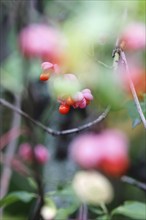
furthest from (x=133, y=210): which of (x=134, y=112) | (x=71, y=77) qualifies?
(x=71, y=77)

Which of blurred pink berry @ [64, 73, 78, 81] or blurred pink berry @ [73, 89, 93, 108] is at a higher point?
blurred pink berry @ [64, 73, 78, 81]

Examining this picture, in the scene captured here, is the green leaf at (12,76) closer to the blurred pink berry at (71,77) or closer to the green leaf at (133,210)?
the green leaf at (133,210)

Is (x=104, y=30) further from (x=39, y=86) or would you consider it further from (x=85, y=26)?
(x=39, y=86)

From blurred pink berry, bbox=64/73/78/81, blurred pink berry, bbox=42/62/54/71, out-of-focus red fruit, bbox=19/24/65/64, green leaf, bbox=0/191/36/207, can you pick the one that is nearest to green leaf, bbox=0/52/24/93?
out-of-focus red fruit, bbox=19/24/65/64

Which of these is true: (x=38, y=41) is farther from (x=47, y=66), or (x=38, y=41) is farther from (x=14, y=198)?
(x=47, y=66)

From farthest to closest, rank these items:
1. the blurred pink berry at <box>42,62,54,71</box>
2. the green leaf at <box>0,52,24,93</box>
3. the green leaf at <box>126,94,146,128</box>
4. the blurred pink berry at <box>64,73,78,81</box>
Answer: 1. the green leaf at <box>0,52,24,93</box>
2. the green leaf at <box>126,94,146,128</box>
3. the blurred pink berry at <box>42,62,54,71</box>
4. the blurred pink berry at <box>64,73,78,81</box>

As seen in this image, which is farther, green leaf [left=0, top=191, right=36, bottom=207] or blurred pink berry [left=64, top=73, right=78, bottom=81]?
green leaf [left=0, top=191, right=36, bottom=207]

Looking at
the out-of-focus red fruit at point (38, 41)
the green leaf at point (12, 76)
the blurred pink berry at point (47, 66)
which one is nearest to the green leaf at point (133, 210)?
the out-of-focus red fruit at point (38, 41)

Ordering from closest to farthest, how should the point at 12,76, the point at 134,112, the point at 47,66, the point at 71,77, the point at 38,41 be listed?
the point at 71,77, the point at 47,66, the point at 134,112, the point at 38,41, the point at 12,76

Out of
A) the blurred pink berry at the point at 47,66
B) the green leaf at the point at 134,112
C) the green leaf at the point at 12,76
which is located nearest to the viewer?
the blurred pink berry at the point at 47,66

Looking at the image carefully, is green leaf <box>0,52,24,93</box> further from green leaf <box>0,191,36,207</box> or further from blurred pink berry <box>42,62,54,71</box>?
blurred pink berry <box>42,62,54,71</box>

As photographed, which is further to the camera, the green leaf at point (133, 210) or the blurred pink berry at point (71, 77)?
the green leaf at point (133, 210)
